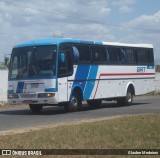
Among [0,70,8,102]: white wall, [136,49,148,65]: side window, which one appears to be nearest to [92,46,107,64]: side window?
[136,49,148,65]: side window

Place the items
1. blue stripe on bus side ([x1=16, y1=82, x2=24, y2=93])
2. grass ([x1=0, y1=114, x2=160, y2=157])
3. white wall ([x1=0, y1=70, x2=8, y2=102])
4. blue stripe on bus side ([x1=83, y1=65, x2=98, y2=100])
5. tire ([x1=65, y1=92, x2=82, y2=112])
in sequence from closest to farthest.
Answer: grass ([x1=0, y1=114, x2=160, y2=157])
blue stripe on bus side ([x1=16, y1=82, x2=24, y2=93])
tire ([x1=65, y1=92, x2=82, y2=112])
blue stripe on bus side ([x1=83, y1=65, x2=98, y2=100])
white wall ([x1=0, y1=70, x2=8, y2=102])

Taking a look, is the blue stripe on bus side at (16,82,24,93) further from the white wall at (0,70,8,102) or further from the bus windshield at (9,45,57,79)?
the white wall at (0,70,8,102)

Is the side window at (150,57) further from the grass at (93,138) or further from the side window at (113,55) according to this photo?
the grass at (93,138)

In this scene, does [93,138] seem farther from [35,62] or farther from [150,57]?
[150,57]

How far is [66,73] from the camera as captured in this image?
21.1m

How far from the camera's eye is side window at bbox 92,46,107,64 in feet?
77.1

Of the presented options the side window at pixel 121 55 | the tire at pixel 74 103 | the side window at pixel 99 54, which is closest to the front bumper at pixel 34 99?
the tire at pixel 74 103

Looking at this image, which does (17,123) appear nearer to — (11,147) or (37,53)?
(37,53)

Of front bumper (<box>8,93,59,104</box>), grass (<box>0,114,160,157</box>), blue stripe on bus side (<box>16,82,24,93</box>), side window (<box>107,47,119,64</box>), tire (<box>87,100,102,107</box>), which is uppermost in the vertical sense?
side window (<box>107,47,119,64</box>)

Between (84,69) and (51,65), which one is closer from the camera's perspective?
(51,65)

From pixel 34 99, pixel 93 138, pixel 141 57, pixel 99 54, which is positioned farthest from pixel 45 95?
pixel 141 57

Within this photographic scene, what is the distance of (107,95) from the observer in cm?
2480

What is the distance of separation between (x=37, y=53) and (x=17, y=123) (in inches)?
176

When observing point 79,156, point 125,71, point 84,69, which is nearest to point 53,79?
point 84,69
